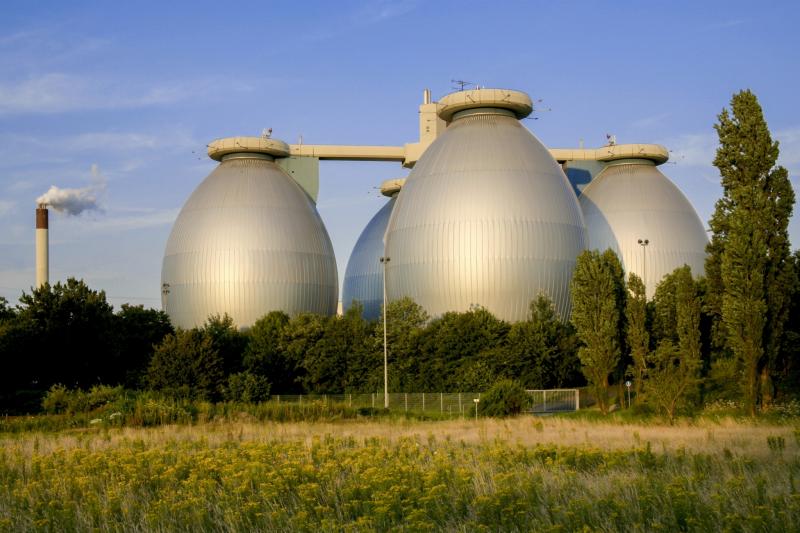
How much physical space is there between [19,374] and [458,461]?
41.3 meters

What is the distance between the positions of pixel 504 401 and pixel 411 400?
15.2 m

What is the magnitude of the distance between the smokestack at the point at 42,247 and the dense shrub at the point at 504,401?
4435 centimetres

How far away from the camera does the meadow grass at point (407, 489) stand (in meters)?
13.3

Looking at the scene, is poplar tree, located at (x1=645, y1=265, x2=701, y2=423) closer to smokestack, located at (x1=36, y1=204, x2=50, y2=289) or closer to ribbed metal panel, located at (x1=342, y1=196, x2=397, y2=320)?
ribbed metal panel, located at (x1=342, y1=196, x2=397, y2=320)

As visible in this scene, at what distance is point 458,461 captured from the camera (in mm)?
20969

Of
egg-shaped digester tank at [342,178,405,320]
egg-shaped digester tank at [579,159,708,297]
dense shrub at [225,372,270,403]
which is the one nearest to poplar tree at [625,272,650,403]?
dense shrub at [225,372,270,403]

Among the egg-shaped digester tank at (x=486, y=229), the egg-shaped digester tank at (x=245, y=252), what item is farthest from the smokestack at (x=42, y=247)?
the egg-shaped digester tank at (x=486, y=229)

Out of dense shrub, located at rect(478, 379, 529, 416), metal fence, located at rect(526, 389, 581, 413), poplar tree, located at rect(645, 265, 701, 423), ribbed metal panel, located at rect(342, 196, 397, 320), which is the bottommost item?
metal fence, located at rect(526, 389, 581, 413)

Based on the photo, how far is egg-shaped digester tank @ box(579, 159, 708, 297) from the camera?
8388cm

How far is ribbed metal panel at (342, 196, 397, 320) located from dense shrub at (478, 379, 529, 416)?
4438 cm

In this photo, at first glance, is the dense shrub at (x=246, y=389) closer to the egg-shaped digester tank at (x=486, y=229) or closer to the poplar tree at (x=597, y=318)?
the poplar tree at (x=597, y=318)

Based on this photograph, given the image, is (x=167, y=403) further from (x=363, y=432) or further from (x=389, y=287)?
(x=389, y=287)

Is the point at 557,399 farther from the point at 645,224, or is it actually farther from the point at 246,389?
the point at 645,224

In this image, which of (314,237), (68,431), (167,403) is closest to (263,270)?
(314,237)
